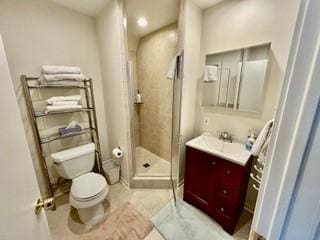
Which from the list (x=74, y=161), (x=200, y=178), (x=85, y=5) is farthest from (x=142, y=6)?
(x=200, y=178)

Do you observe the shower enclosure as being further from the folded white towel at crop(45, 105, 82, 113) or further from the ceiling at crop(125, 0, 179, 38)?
the folded white towel at crop(45, 105, 82, 113)

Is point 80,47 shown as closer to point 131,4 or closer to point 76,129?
point 131,4

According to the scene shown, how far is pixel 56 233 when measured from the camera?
146cm

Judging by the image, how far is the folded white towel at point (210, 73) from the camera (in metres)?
1.72

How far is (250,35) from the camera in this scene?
1.43 m

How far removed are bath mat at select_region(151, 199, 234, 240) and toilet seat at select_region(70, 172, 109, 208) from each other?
0.66m

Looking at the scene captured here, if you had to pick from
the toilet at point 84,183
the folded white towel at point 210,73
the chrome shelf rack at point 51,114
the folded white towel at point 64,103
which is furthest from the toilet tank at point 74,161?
the folded white towel at point 210,73

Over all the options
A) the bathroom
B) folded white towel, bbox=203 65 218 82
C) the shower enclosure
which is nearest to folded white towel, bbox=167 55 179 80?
the bathroom

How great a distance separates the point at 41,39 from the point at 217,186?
2.52 metres

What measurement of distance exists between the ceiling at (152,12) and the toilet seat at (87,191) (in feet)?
6.82

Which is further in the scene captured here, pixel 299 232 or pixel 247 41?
pixel 247 41

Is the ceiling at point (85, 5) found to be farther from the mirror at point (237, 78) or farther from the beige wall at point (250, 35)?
the mirror at point (237, 78)

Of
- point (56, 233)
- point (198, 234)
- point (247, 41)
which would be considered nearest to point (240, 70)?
point (247, 41)

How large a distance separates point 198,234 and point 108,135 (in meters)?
1.78
